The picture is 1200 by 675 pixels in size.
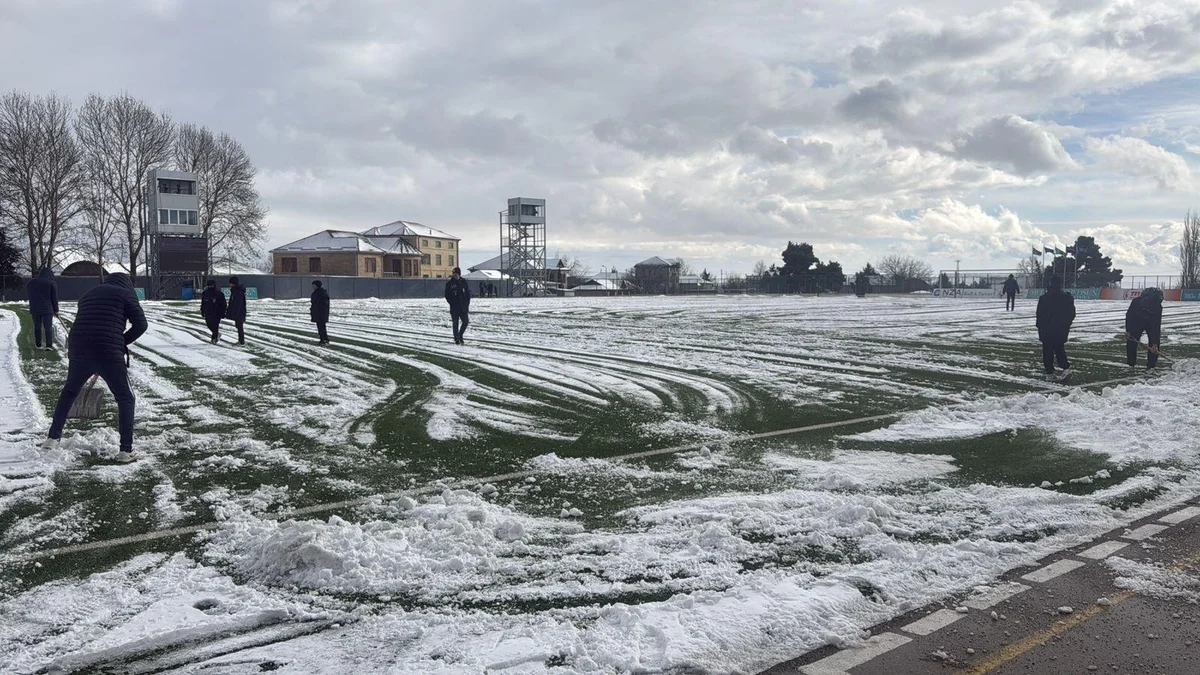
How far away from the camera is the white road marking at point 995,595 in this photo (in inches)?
167

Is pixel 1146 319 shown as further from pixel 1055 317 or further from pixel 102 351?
pixel 102 351

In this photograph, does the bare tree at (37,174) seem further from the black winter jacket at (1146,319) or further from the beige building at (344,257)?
the black winter jacket at (1146,319)

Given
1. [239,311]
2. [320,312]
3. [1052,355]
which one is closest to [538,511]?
[1052,355]

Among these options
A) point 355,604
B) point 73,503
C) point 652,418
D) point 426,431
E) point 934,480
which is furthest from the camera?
point 652,418

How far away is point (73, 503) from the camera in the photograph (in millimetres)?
5957

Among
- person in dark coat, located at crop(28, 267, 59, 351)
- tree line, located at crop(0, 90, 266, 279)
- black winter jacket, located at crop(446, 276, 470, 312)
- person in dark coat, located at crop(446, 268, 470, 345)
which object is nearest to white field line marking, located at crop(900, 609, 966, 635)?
person in dark coat, located at crop(446, 268, 470, 345)

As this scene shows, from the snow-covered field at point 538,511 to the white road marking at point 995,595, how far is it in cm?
12

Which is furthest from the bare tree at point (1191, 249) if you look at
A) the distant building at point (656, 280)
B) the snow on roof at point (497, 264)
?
the snow on roof at point (497, 264)

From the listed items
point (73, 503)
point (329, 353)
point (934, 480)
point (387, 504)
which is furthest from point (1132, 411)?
point (329, 353)

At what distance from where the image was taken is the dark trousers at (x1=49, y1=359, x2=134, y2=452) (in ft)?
24.0

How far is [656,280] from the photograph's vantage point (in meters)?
104

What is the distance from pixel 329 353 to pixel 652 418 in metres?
9.66

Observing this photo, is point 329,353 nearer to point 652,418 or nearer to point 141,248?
point 652,418

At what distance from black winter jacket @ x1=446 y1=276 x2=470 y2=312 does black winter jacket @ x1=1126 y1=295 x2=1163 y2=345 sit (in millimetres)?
13720
